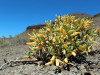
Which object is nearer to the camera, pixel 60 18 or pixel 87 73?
pixel 87 73

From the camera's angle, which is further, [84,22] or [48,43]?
[84,22]

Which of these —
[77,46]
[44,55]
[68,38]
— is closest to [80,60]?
[77,46]

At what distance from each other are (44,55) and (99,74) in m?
0.86

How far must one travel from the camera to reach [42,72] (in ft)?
5.12

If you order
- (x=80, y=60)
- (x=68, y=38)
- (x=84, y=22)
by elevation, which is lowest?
(x=80, y=60)

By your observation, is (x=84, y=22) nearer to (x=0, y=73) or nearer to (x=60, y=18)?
(x=60, y=18)

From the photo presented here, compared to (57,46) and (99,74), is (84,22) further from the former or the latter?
(99,74)

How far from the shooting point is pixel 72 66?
5.37 ft

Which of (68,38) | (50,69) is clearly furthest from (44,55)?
(68,38)

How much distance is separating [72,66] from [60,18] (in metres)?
0.90

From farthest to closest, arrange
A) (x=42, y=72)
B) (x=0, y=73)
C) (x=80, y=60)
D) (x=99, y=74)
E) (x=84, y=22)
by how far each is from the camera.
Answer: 1. (x=84, y=22)
2. (x=80, y=60)
3. (x=0, y=73)
4. (x=42, y=72)
5. (x=99, y=74)

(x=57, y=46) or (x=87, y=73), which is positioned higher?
(x=57, y=46)

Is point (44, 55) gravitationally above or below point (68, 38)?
below

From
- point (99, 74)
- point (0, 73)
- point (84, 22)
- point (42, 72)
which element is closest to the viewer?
point (99, 74)
